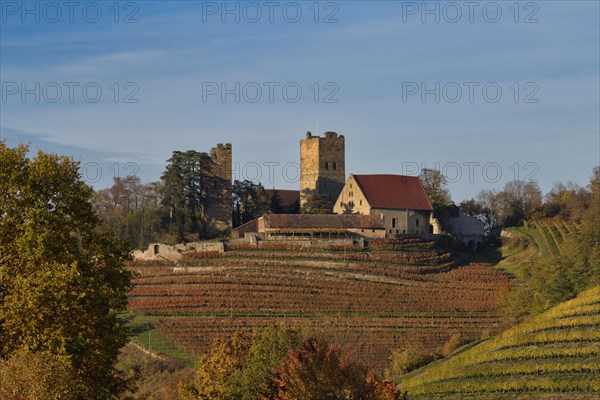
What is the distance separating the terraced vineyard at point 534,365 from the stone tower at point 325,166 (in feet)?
118

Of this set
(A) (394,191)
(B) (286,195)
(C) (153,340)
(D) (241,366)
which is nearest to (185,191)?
(B) (286,195)

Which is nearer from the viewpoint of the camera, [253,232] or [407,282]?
[407,282]

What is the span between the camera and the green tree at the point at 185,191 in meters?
76.0

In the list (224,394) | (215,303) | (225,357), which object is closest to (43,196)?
(224,394)

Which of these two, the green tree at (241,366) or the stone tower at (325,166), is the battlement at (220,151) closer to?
the stone tower at (325,166)

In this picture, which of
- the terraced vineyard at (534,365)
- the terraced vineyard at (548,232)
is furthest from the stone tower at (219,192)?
the terraced vineyard at (534,365)

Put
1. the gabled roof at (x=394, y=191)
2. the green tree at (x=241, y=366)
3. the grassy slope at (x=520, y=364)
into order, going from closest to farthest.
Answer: the green tree at (x=241, y=366), the grassy slope at (x=520, y=364), the gabled roof at (x=394, y=191)

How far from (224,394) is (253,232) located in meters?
40.4

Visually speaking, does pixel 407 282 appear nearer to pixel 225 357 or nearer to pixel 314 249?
pixel 314 249

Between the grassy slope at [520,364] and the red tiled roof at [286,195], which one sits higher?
the red tiled roof at [286,195]

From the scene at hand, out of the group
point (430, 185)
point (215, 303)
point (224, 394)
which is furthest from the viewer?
point (430, 185)

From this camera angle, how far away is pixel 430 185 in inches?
3354

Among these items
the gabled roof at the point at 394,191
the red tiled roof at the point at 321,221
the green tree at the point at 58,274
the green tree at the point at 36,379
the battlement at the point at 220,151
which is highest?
the battlement at the point at 220,151

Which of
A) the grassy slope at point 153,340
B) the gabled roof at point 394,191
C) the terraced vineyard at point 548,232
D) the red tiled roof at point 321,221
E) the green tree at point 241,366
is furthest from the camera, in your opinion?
the gabled roof at point 394,191
